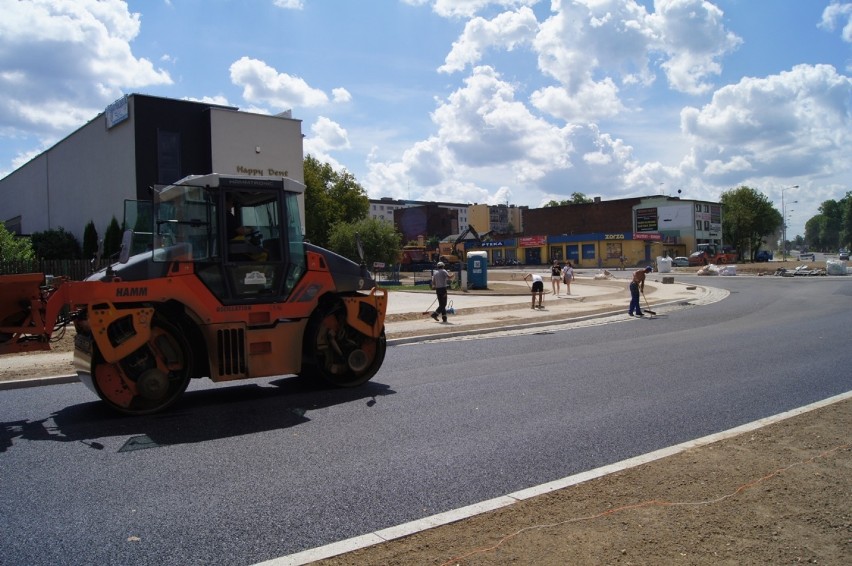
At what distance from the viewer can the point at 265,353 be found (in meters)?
8.02

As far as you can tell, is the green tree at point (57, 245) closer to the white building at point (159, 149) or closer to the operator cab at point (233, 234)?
the white building at point (159, 149)

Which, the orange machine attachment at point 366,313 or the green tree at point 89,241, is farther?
the green tree at point 89,241

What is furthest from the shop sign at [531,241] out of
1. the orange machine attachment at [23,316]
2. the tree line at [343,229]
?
the orange machine attachment at [23,316]

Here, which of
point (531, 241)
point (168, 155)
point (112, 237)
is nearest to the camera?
point (112, 237)

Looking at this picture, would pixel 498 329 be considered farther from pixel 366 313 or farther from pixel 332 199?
pixel 332 199

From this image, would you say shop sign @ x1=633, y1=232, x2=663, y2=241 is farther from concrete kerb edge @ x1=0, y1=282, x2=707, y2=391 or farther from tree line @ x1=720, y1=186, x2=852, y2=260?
concrete kerb edge @ x1=0, y1=282, x2=707, y2=391

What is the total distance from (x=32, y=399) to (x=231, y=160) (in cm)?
2907

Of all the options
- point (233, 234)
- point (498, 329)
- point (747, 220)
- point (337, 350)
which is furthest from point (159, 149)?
A: point (747, 220)

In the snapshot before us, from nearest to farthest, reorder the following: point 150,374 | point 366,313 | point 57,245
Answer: point 150,374 < point 366,313 < point 57,245

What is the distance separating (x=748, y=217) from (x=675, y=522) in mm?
94597

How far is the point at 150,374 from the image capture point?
727 cm

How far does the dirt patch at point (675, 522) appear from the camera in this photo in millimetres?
3719

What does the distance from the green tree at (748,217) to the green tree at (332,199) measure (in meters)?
52.1

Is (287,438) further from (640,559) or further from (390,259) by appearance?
(390,259)
